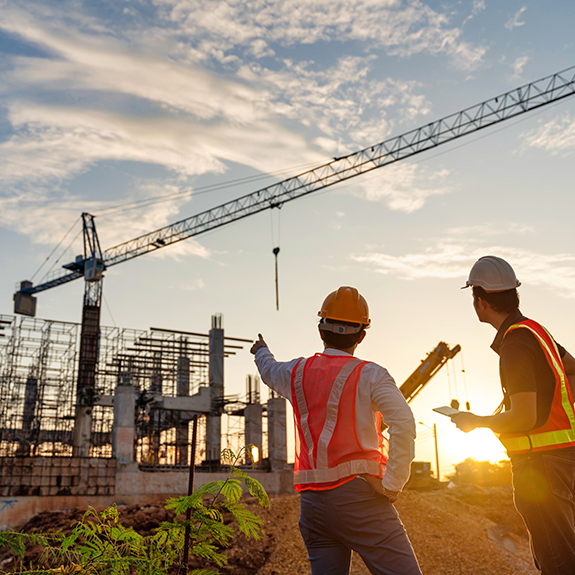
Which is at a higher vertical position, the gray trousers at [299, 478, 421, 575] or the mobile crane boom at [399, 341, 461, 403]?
the mobile crane boom at [399, 341, 461, 403]

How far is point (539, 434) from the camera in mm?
2576

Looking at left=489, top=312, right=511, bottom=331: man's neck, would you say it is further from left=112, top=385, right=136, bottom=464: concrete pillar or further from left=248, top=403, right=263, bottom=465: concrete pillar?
left=248, top=403, right=263, bottom=465: concrete pillar

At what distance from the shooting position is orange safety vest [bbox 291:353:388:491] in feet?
8.35

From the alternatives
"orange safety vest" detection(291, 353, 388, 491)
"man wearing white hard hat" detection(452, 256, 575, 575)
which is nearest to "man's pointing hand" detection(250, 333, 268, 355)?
"orange safety vest" detection(291, 353, 388, 491)

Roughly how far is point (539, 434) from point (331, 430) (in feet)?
3.07

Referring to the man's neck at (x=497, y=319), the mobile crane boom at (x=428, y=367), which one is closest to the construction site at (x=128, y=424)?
the mobile crane boom at (x=428, y=367)

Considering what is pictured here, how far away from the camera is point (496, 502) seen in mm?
19484

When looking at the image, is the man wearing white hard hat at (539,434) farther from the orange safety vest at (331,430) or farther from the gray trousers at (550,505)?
the orange safety vest at (331,430)

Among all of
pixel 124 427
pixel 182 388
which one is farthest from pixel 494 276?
pixel 182 388

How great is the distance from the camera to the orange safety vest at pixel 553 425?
2.57m

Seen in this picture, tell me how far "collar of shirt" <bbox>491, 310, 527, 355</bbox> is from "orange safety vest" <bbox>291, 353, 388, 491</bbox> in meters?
0.73

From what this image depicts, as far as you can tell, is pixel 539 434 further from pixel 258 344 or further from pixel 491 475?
pixel 491 475

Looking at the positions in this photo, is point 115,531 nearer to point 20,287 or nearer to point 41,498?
point 41,498

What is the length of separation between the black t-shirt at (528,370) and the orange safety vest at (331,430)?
637mm
